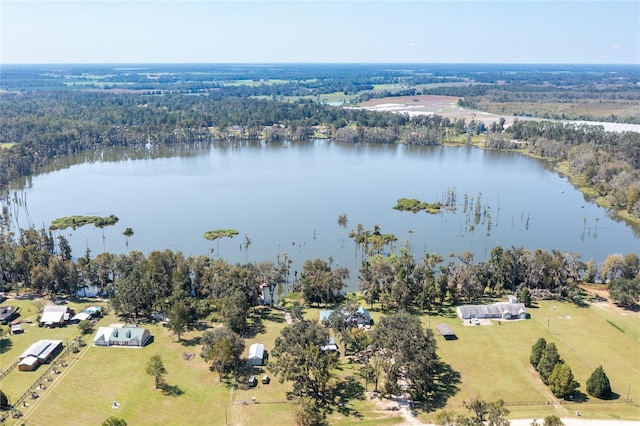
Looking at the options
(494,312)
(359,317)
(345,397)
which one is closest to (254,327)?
(359,317)

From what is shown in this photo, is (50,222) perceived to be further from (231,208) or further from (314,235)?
(314,235)

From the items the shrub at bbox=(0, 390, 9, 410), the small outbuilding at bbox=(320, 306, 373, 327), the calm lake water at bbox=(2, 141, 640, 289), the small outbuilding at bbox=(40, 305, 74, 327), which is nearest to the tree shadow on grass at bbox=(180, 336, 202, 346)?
the small outbuilding at bbox=(320, 306, 373, 327)

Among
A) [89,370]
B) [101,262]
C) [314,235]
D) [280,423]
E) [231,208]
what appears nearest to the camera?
[280,423]

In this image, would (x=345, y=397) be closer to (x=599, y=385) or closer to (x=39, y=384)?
(x=599, y=385)

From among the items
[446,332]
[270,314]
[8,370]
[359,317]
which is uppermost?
[359,317]

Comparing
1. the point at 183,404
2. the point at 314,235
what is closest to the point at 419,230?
the point at 314,235

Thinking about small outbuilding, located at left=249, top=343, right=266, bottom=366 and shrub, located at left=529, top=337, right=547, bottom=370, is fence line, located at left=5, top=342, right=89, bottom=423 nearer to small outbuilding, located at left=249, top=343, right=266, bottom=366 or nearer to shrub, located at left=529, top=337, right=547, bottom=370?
small outbuilding, located at left=249, top=343, right=266, bottom=366
